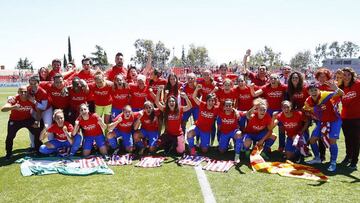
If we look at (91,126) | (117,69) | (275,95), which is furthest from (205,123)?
(117,69)

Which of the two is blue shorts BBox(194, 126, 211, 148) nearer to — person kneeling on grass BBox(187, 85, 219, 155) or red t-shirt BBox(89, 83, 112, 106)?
person kneeling on grass BBox(187, 85, 219, 155)

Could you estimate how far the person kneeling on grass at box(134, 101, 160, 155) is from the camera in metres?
7.91

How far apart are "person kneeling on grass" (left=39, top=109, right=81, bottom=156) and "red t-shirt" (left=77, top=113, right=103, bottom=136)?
0.72 ft

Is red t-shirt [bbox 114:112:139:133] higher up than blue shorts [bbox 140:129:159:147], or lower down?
higher up

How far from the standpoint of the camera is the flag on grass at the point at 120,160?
6891 millimetres

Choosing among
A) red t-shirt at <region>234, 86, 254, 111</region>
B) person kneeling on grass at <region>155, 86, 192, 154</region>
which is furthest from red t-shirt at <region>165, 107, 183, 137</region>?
red t-shirt at <region>234, 86, 254, 111</region>

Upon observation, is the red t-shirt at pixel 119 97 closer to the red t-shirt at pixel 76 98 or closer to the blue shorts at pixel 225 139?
the red t-shirt at pixel 76 98

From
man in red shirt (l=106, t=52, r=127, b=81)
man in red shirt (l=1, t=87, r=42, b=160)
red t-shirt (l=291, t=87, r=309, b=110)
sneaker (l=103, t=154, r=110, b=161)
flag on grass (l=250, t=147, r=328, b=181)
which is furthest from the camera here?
man in red shirt (l=106, t=52, r=127, b=81)

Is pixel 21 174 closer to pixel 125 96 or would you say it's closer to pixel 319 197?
pixel 125 96

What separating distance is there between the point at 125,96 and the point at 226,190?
4144 mm

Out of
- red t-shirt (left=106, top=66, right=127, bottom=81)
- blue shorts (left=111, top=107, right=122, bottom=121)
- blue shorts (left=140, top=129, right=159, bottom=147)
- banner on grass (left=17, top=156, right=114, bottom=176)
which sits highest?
red t-shirt (left=106, top=66, right=127, bottom=81)

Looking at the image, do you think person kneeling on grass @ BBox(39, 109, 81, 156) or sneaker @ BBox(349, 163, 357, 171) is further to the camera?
person kneeling on grass @ BBox(39, 109, 81, 156)

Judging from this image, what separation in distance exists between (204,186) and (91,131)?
3286 millimetres

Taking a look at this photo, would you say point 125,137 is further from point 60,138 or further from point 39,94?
point 39,94
